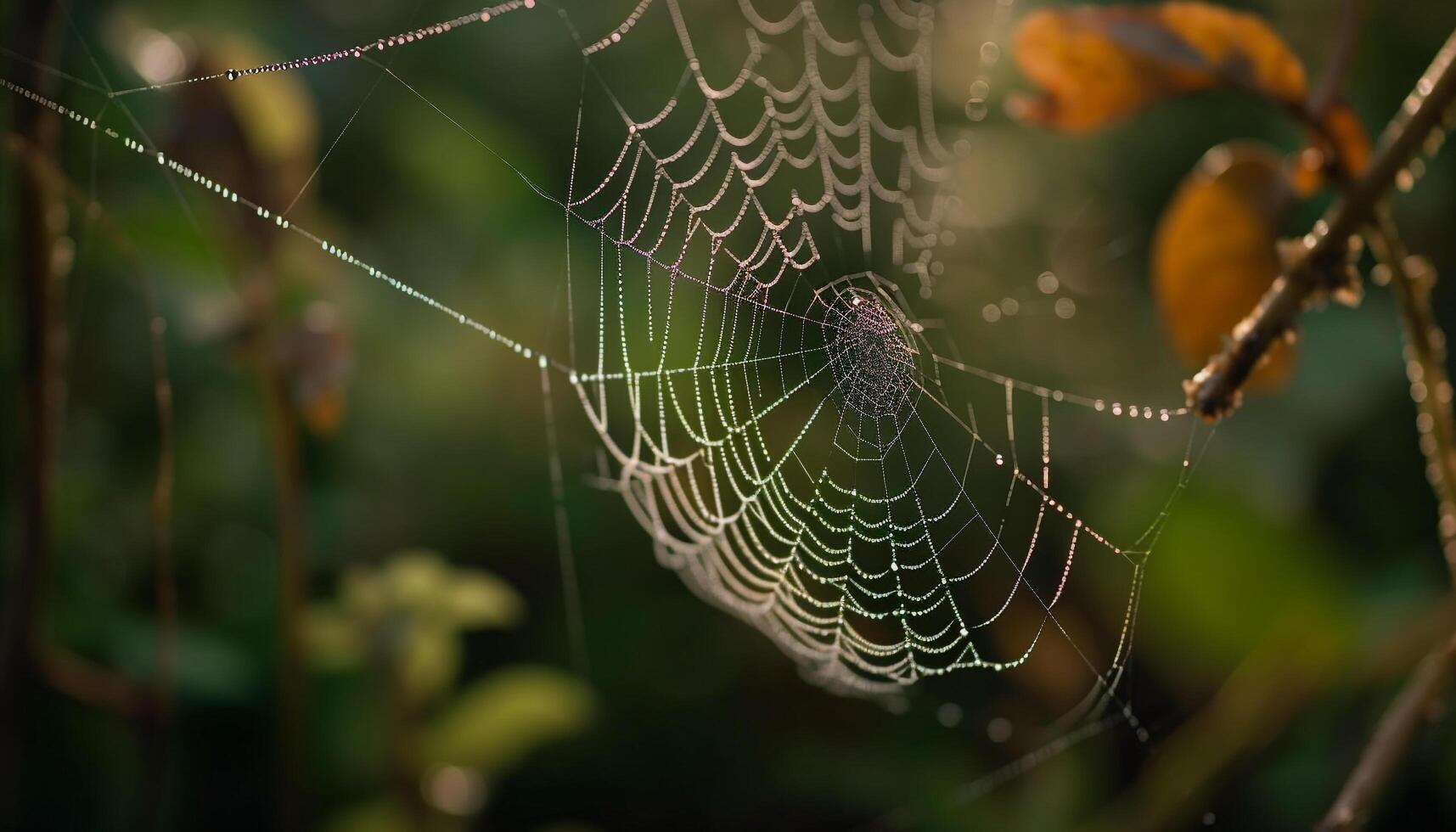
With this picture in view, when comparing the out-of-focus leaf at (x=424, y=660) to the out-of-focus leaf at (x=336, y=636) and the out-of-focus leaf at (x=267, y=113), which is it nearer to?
the out-of-focus leaf at (x=336, y=636)

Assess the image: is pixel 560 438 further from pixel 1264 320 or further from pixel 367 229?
pixel 1264 320

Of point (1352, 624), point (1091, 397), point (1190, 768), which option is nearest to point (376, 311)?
point (1091, 397)

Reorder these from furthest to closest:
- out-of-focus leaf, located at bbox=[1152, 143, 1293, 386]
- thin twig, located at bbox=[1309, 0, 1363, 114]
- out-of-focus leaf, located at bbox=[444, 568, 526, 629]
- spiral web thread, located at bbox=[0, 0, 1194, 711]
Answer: spiral web thread, located at bbox=[0, 0, 1194, 711]
out-of-focus leaf, located at bbox=[444, 568, 526, 629]
out-of-focus leaf, located at bbox=[1152, 143, 1293, 386]
thin twig, located at bbox=[1309, 0, 1363, 114]

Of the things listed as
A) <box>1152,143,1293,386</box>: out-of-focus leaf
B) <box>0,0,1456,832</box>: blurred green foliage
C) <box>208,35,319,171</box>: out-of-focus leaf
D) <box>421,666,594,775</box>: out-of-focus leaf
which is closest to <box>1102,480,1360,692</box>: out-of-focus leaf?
<box>0,0,1456,832</box>: blurred green foliage

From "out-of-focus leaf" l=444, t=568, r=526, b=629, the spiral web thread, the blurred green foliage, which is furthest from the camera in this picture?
the spiral web thread

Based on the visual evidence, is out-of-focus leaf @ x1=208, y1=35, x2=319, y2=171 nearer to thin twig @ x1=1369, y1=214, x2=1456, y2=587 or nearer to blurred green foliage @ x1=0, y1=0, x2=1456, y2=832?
blurred green foliage @ x1=0, y1=0, x2=1456, y2=832

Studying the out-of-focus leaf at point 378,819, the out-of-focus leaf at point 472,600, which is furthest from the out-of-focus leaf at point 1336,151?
the out-of-focus leaf at point 378,819

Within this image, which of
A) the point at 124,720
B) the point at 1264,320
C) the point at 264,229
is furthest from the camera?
the point at 124,720
